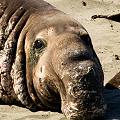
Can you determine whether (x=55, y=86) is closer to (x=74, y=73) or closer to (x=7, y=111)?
(x=74, y=73)

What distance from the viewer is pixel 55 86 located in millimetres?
3303

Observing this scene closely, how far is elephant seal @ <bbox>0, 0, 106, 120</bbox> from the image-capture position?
3.09 m

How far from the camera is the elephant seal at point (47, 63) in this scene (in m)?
3.09

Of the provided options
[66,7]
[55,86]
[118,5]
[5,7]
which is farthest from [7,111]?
[118,5]

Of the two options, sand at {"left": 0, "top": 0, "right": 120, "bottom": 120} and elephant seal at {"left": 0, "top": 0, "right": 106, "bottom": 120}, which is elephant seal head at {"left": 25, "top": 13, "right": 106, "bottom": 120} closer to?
elephant seal at {"left": 0, "top": 0, "right": 106, "bottom": 120}

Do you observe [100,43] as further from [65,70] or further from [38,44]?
[65,70]

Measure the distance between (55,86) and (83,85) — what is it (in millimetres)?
397

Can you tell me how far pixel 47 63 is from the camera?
3357mm

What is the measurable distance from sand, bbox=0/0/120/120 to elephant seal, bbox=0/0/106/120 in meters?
0.17

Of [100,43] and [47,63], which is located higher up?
[47,63]

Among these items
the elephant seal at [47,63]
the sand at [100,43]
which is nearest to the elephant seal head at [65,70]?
the elephant seal at [47,63]

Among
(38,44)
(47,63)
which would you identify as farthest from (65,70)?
(38,44)

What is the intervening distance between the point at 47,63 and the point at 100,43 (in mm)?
3693

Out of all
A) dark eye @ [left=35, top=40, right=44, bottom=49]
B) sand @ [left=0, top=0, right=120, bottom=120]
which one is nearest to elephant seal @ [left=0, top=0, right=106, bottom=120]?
dark eye @ [left=35, top=40, right=44, bottom=49]
